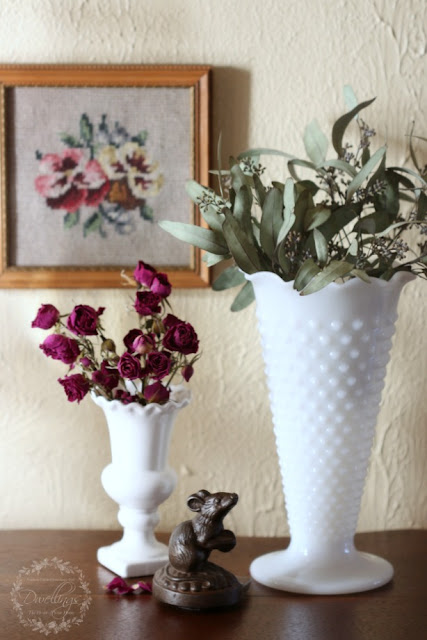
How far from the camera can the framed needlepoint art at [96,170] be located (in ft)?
3.95

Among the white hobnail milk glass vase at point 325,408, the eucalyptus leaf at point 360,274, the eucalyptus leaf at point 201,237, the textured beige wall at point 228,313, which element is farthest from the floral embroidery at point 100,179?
the eucalyptus leaf at point 360,274

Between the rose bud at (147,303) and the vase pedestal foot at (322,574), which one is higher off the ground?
the rose bud at (147,303)

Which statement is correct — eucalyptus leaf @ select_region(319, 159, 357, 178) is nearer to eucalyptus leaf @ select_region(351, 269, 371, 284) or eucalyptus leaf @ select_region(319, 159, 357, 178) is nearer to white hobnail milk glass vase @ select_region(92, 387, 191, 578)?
eucalyptus leaf @ select_region(351, 269, 371, 284)

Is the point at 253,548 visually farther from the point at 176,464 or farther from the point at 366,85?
the point at 366,85

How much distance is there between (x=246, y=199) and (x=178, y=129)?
0.29m

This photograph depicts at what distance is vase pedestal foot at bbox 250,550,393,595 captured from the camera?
3.18 feet

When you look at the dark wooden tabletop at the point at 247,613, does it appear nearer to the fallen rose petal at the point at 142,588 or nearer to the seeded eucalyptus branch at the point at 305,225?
the fallen rose petal at the point at 142,588

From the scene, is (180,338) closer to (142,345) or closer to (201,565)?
(142,345)

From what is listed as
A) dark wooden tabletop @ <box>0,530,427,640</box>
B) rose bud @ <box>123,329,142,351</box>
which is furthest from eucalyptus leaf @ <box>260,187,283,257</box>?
dark wooden tabletop @ <box>0,530,427,640</box>

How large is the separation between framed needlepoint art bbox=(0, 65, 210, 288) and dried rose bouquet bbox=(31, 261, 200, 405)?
5.7 inches

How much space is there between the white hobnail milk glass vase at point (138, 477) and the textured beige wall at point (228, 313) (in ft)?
0.57

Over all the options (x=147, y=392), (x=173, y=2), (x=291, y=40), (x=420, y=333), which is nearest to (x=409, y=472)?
(x=420, y=333)

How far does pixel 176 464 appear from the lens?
1248 mm

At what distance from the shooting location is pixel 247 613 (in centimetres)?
90
